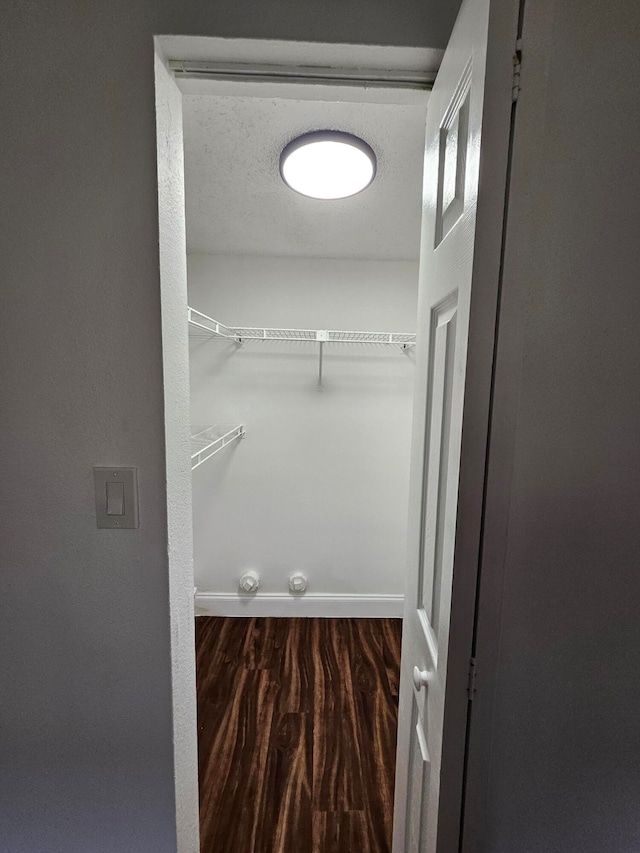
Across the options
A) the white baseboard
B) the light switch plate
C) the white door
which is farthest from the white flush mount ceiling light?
the white baseboard

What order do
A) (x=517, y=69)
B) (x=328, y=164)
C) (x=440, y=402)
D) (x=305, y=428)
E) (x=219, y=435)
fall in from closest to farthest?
(x=517, y=69), (x=440, y=402), (x=328, y=164), (x=219, y=435), (x=305, y=428)

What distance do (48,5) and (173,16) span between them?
23 cm

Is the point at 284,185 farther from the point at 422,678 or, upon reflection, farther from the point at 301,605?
the point at 301,605

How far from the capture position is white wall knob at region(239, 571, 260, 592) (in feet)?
7.53

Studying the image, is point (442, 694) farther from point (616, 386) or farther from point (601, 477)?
point (616, 386)

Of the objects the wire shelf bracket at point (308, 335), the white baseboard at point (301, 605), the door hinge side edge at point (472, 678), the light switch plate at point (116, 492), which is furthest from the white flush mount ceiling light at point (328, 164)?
the white baseboard at point (301, 605)

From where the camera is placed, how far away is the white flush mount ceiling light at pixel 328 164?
121 cm

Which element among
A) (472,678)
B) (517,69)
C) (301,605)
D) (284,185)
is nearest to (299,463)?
(301,605)

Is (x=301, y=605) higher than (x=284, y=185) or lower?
lower

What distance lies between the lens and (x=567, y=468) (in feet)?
2.19

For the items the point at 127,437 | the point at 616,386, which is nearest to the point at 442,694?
the point at 616,386

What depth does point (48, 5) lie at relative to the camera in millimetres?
680

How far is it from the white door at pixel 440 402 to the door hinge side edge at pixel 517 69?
1 centimetres

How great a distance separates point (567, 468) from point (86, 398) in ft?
3.08
